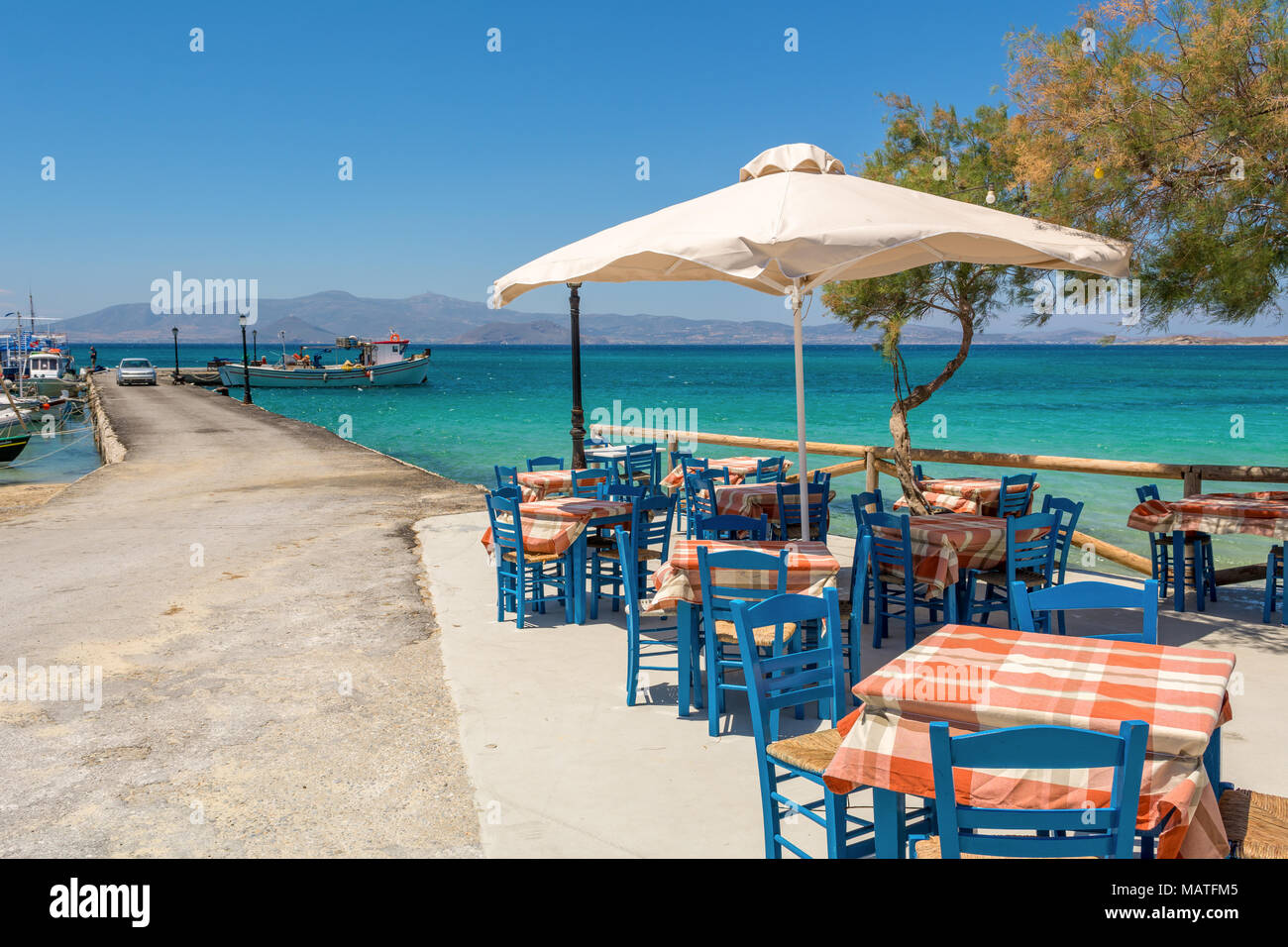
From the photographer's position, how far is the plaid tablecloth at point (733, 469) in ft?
30.3

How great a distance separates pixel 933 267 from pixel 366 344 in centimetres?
6056

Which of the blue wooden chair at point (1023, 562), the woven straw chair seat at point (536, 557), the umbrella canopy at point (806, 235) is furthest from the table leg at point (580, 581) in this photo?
the blue wooden chair at point (1023, 562)

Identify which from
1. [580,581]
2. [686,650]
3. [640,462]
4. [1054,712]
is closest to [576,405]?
[640,462]

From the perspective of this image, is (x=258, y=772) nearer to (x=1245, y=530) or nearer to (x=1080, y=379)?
(x=1245, y=530)

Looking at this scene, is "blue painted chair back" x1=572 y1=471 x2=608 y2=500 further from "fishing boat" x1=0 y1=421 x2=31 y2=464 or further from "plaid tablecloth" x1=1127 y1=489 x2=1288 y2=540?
"fishing boat" x1=0 y1=421 x2=31 y2=464

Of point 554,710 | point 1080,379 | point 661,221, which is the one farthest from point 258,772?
point 1080,379

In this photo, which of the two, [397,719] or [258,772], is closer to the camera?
[258,772]

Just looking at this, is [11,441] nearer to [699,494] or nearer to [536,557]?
[699,494]

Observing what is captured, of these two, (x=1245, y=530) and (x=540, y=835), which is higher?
(x=1245, y=530)

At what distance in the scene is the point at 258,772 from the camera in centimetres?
399

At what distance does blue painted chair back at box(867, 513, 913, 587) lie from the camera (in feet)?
17.8

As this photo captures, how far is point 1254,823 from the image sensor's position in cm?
241
